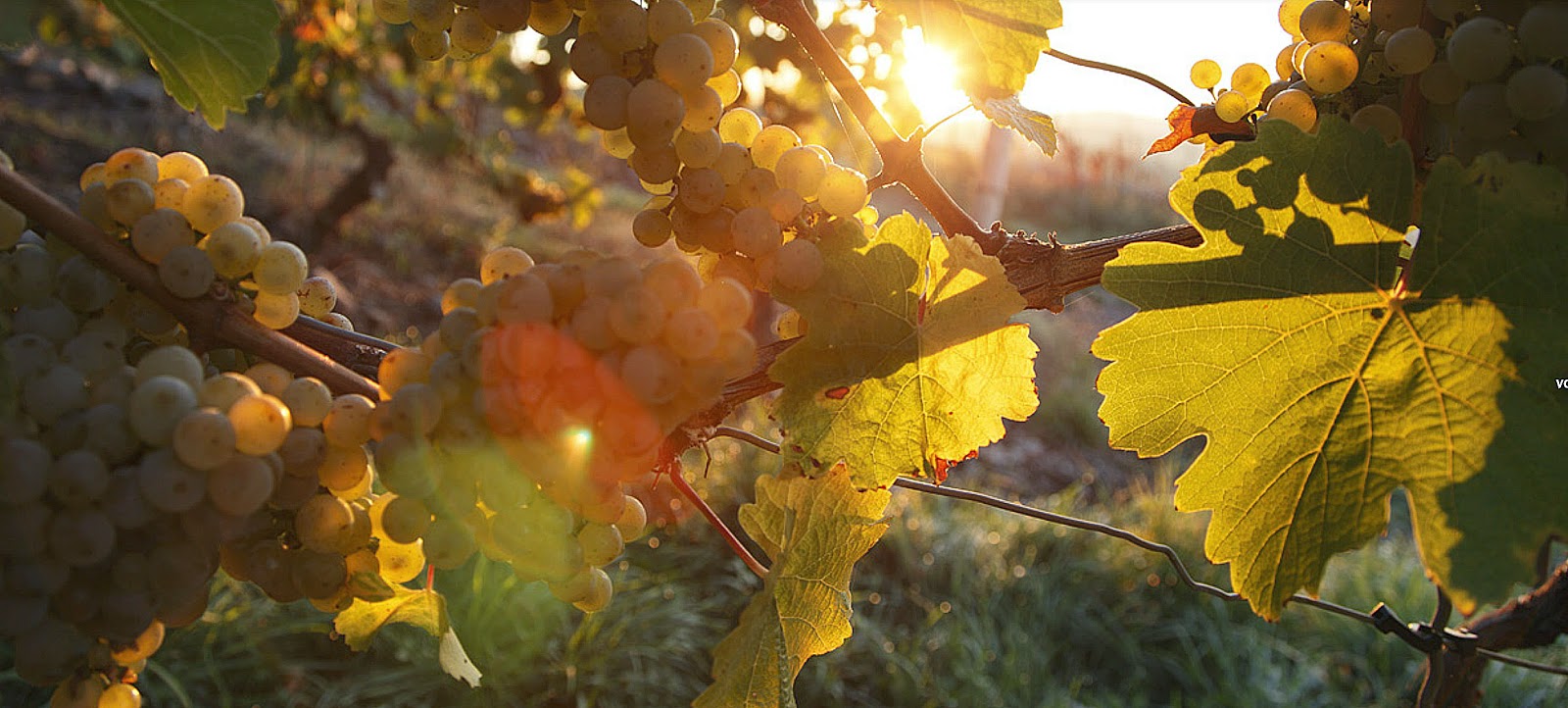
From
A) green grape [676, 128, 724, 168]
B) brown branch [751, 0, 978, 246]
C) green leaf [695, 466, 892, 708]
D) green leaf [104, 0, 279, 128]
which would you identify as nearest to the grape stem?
brown branch [751, 0, 978, 246]

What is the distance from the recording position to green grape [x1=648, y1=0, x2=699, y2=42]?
1.92 feet

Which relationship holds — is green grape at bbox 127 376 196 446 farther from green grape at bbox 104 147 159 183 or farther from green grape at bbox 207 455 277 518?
green grape at bbox 104 147 159 183

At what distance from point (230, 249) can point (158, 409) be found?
12cm

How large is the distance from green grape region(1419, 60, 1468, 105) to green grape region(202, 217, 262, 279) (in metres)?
0.71

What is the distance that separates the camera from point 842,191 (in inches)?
25.1

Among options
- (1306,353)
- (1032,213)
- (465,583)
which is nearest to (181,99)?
(1306,353)

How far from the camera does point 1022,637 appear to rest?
316 centimetres

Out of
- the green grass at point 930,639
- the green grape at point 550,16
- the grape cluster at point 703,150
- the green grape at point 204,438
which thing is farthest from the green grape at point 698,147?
the green grass at point 930,639

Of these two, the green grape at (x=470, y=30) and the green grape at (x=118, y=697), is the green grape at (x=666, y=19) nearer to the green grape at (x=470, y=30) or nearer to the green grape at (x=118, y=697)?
the green grape at (x=470, y=30)

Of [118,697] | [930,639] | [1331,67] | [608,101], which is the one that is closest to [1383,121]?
[1331,67]

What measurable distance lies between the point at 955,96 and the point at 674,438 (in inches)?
12.7

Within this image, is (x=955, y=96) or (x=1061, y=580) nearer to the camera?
(x=955, y=96)

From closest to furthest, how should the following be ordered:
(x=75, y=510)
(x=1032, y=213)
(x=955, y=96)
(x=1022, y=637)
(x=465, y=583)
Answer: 1. (x=75, y=510)
2. (x=955, y=96)
3. (x=465, y=583)
4. (x=1022, y=637)
5. (x=1032, y=213)

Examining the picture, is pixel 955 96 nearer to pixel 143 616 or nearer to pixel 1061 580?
pixel 143 616
